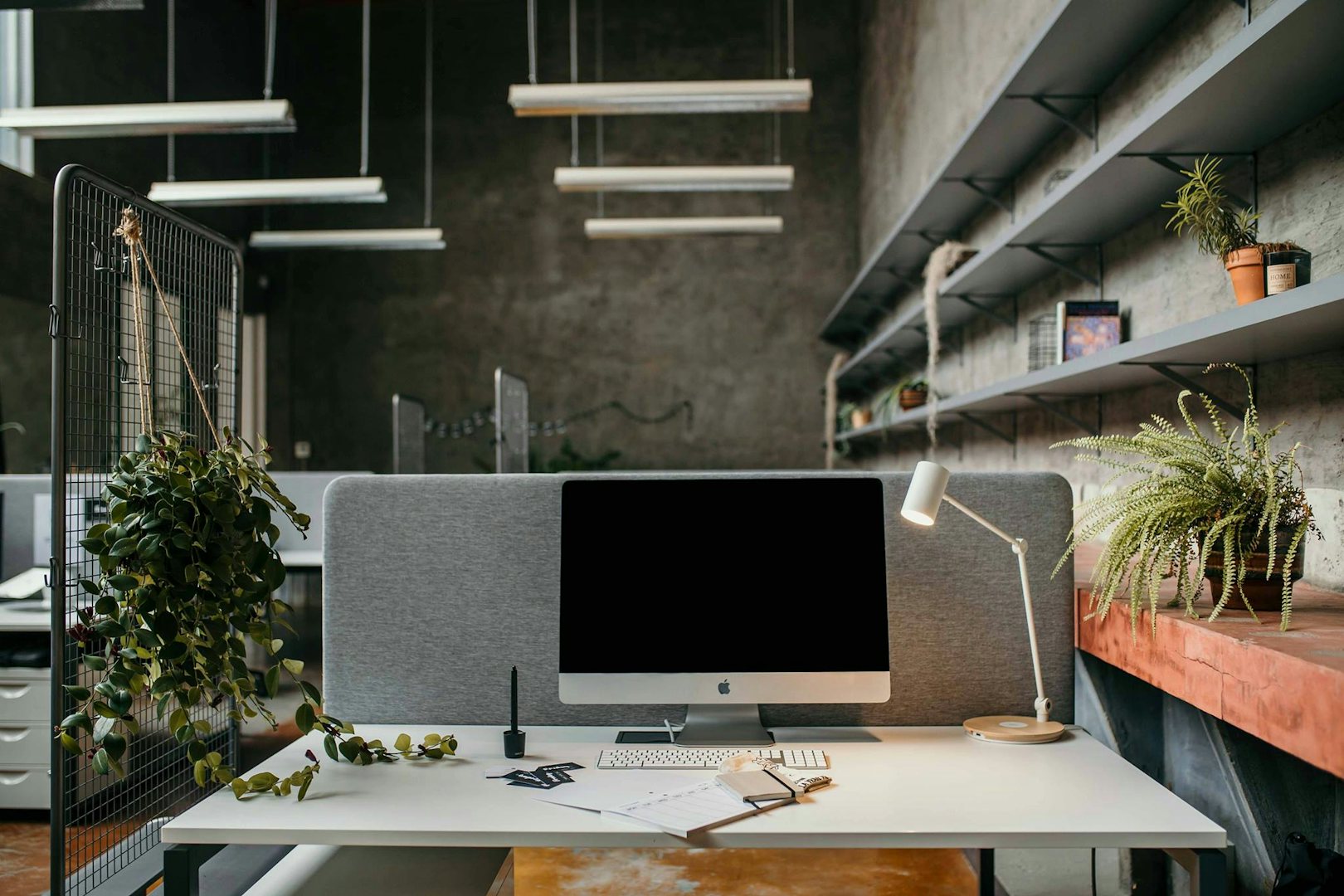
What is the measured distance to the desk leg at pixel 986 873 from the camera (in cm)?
204

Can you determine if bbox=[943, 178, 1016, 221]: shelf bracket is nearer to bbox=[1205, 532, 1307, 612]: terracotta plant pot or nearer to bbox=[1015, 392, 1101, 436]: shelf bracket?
bbox=[1015, 392, 1101, 436]: shelf bracket

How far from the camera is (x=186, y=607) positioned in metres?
1.52

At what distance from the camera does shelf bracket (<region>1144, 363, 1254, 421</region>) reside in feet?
7.47

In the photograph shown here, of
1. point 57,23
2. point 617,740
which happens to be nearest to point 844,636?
point 617,740

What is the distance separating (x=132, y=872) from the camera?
163cm

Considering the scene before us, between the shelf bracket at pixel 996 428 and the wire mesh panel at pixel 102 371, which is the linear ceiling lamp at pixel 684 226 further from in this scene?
the wire mesh panel at pixel 102 371

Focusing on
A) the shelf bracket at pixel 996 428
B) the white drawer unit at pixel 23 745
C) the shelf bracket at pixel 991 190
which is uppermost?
the shelf bracket at pixel 991 190

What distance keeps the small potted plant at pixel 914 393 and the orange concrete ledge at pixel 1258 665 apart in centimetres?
349

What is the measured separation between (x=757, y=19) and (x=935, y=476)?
26.8 feet

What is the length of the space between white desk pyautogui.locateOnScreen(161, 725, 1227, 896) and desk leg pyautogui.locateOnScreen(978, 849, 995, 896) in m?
0.53

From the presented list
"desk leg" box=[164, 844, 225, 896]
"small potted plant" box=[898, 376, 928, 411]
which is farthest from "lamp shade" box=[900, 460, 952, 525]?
"small potted plant" box=[898, 376, 928, 411]

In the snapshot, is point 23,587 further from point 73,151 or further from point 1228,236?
point 73,151

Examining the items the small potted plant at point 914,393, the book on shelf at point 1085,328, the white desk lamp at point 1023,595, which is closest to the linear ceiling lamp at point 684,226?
the small potted plant at point 914,393

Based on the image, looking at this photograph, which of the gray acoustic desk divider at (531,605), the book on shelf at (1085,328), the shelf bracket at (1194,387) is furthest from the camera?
the book on shelf at (1085,328)
